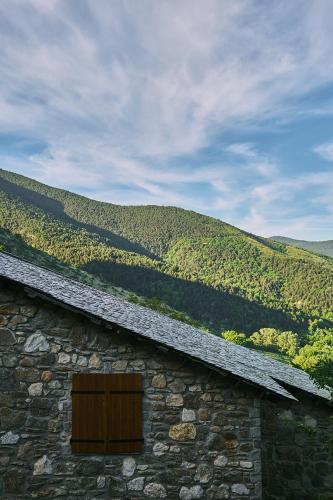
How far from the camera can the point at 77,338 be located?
948 cm

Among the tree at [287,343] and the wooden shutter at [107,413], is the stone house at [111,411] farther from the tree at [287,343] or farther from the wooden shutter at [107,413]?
the tree at [287,343]

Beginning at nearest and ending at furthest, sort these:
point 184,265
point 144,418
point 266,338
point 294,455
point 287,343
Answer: point 144,418 < point 294,455 < point 287,343 < point 266,338 < point 184,265

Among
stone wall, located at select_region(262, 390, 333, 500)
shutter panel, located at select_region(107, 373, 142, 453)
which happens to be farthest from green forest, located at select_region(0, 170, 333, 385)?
shutter panel, located at select_region(107, 373, 142, 453)

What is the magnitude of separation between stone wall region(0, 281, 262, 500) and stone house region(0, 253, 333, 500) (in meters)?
0.02

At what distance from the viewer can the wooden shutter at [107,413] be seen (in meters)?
9.23

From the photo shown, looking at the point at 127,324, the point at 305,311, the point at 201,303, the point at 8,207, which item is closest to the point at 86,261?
the point at 201,303

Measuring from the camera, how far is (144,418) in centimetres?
936

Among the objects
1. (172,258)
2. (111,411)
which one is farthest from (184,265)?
(111,411)

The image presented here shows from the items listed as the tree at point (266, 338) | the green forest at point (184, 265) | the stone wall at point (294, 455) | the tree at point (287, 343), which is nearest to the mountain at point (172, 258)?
the green forest at point (184, 265)

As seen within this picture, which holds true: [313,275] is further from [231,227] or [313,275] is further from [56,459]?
[56,459]

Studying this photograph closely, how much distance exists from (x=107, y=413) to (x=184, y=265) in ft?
370

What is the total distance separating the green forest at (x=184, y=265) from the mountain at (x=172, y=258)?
0.25 m

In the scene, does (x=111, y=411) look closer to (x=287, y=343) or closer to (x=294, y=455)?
(x=294, y=455)

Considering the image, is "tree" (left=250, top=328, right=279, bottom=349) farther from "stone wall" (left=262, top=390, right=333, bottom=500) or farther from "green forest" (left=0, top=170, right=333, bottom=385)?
"stone wall" (left=262, top=390, right=333, bottom=500)
